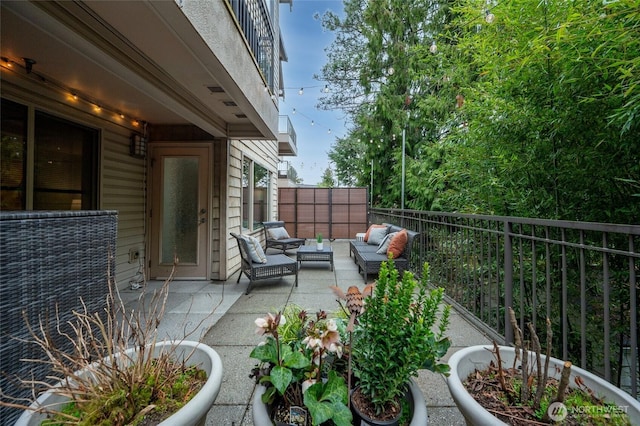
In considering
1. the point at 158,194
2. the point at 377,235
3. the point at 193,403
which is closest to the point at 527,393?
the point at 193,403

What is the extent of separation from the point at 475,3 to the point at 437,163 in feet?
18.2

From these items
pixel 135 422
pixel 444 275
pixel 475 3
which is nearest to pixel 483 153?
pixel 475 3

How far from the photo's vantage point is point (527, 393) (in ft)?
3.91

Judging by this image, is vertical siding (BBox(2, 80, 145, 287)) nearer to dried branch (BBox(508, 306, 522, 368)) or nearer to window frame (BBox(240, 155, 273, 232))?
window frame (BBox(240, 155, 273, 232))

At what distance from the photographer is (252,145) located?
250 inches

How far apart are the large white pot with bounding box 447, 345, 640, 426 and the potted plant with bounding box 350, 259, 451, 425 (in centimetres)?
11

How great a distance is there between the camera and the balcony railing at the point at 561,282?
157 cm

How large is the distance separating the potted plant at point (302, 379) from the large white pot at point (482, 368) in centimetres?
46

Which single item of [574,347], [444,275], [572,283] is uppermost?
[572,283]

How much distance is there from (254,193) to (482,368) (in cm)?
602

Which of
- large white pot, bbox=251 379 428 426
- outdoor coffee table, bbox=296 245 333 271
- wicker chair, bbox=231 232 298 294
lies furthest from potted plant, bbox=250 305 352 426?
outdoor coffee table, bbox=296 245 333 271

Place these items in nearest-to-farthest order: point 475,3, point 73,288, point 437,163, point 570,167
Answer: point 73,288 → point 570,167 → point 475,3 → point 437,163

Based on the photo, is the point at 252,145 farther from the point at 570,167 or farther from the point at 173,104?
the point at 570,167

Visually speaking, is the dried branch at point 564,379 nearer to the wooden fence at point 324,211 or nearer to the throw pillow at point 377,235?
the throw pillow at point 377,235
